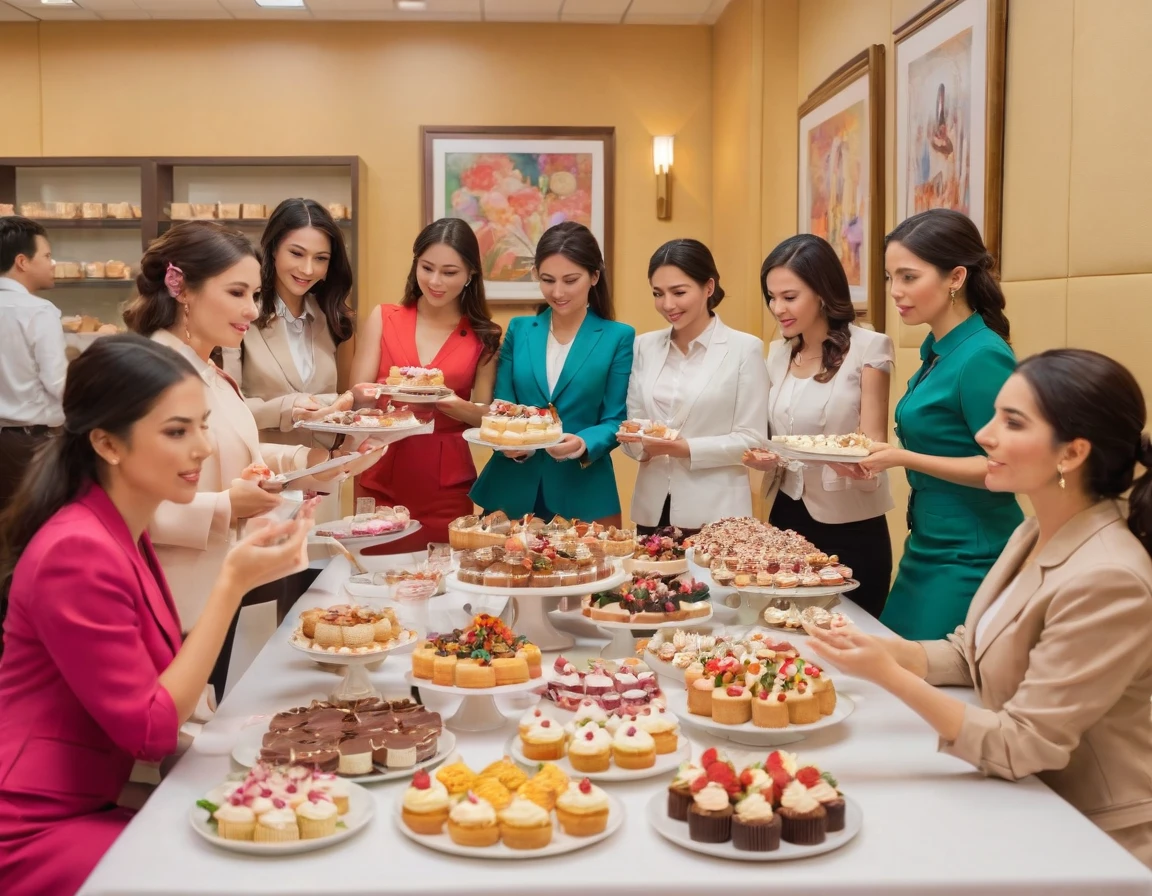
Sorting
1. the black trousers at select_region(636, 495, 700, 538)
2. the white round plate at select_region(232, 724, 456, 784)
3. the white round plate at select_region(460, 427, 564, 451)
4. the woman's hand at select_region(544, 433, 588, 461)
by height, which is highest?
the white round plate at select_region(460, 427, 564, 451)

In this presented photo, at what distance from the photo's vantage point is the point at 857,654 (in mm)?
1834

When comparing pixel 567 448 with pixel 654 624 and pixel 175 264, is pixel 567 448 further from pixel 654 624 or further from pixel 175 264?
pixel 175 264

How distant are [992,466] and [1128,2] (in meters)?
1.66

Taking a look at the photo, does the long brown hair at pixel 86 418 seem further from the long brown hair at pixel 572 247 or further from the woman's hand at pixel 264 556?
the long brown hair at pixel 572 247

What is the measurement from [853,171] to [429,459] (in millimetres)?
2475

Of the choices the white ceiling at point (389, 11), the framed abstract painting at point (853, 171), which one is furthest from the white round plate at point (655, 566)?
the white ceiling at point (389, 11)

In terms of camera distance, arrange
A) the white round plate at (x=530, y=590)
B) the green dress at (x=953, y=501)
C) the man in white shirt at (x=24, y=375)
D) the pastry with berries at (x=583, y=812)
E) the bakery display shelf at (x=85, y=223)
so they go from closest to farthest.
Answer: the pastry with berries at (x=583, y=812) < the white round plate at (x=530, y=590) < the green dress at (x=953, y=501) < the man in white shirt at (x=24, y=375) < the bakery display shelf at (x=85, y=223)

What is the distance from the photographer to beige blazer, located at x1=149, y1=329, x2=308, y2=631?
257cm

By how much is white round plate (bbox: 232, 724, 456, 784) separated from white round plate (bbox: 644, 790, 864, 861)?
15.7 inches

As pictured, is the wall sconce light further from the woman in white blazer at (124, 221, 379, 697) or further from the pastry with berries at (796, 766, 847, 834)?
the pastry with berries at (796, 766, 847, 834)

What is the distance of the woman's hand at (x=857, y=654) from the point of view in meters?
1.83

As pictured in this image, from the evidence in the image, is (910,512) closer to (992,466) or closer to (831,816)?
(992,466)

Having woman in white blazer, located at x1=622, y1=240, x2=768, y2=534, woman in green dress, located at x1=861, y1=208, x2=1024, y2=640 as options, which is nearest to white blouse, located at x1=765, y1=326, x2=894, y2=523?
woman in white blazer, located at x1=622, y1=240, x2=768, y2=534

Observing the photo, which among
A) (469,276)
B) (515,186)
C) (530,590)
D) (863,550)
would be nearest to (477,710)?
(530,590)
